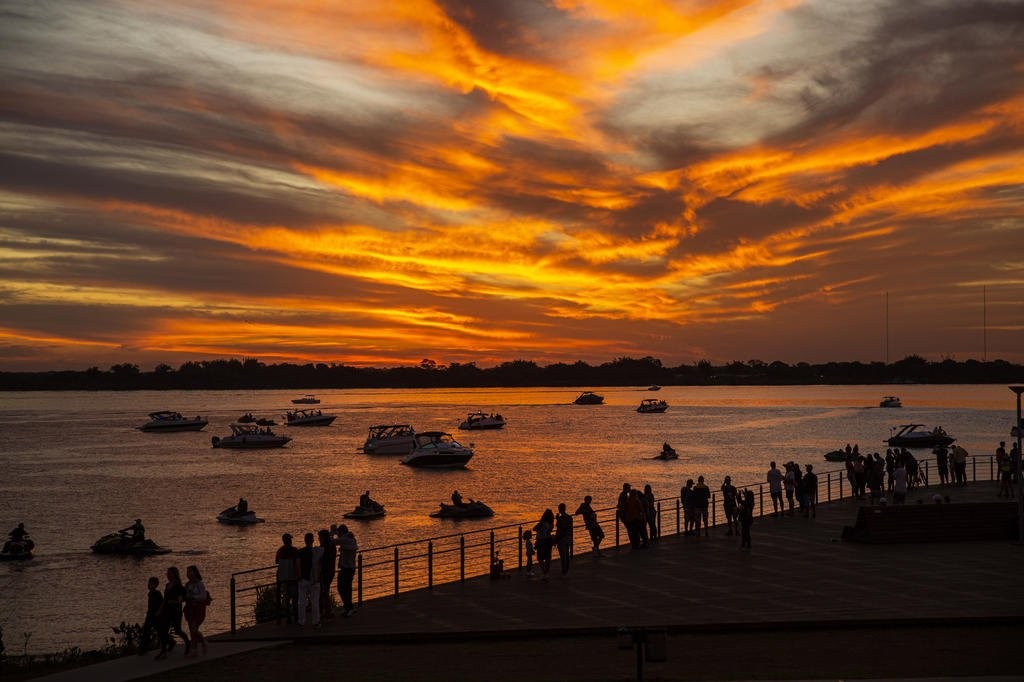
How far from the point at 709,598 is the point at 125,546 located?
35566 millimetres

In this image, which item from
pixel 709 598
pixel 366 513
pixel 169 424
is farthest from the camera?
pixel 169 424

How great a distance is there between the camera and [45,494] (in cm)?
7700

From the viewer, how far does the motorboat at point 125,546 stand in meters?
45.8

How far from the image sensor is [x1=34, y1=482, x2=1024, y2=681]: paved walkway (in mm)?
16500

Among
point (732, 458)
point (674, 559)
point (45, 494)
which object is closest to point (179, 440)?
point (45, 494)

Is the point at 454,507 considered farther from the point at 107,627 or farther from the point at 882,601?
the point at 882,601

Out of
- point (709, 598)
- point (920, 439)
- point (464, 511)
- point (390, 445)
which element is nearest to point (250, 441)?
point (390, 445)

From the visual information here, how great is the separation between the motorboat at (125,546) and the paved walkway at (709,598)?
95.8 ft

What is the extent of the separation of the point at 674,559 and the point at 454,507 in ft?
114

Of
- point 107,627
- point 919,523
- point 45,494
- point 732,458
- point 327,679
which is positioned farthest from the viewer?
point 732,458

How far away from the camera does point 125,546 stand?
45.8 metres

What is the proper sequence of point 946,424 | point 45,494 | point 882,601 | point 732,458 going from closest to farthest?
point 882,601
point 45,494
point 732,458
point 946,424

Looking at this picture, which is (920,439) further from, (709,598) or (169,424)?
(169,424)

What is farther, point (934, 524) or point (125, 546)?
point (125, 546)
